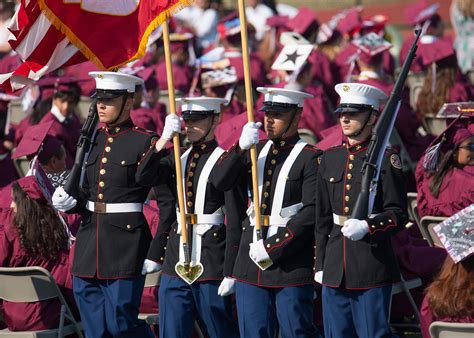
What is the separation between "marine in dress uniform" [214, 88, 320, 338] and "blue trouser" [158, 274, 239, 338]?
205 millimetres

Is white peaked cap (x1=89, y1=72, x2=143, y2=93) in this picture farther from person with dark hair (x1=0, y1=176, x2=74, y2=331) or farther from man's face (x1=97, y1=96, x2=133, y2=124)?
person with dark hair (x1=0, y1=176, x2=74, y2=331)

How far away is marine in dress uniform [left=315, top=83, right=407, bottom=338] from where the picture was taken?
25.1 feet

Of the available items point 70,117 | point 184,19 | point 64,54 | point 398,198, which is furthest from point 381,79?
point 184,19

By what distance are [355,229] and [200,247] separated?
1.34 m

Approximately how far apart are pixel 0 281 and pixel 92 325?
761 mm

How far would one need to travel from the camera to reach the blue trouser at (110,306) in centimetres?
862

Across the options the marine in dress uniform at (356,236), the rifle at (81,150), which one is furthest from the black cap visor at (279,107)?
the rifle at (81,150)

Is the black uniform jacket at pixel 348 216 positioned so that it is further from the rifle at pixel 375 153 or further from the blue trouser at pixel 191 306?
the blue trouser at pixel 191 306

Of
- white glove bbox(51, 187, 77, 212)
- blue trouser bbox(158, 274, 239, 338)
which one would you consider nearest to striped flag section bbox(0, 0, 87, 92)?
white glove bbox(51, 187, 77, 212)

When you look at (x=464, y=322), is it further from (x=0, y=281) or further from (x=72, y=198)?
(x=0, y=281)

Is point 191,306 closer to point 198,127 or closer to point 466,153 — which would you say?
point 198,127

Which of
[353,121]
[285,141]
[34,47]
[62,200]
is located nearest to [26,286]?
[62,200]

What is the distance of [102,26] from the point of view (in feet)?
29.8

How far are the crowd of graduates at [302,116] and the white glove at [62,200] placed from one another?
64cm
